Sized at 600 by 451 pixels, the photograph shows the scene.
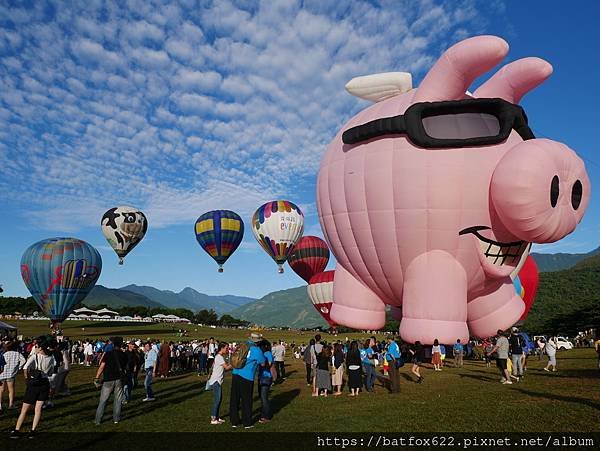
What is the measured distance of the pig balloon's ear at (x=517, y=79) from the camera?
1203cm

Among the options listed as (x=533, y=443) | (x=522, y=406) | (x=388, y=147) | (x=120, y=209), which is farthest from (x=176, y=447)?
(x=120, y=209)

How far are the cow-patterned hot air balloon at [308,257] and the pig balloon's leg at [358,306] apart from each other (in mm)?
30588

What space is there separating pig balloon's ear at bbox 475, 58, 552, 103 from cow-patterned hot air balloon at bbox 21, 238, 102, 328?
33.2 meters

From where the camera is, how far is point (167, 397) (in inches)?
432

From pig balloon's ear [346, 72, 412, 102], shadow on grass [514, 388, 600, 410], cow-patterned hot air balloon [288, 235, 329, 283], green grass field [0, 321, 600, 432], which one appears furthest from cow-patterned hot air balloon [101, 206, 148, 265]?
shadow on grass [514, 388, 600, 410]

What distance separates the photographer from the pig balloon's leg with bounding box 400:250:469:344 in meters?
12.0

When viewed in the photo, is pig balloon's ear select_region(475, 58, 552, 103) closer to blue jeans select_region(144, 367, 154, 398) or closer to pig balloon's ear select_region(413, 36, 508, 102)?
pig balloon's ear select_region(413, 36, 508, 102)

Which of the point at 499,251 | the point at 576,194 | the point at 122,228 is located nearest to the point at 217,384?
the point at 499,251

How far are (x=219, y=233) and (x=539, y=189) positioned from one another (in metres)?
30.2

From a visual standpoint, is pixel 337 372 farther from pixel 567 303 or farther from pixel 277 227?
pixel 567 303

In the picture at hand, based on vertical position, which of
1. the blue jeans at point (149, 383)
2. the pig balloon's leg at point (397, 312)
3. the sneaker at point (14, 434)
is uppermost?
the pig balloon's leg at point (397, 312)

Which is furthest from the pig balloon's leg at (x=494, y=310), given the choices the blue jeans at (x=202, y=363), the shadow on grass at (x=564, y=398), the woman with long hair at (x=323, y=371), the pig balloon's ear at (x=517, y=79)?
the blue jeans at (x=202, y=363)

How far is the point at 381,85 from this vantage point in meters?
14.6

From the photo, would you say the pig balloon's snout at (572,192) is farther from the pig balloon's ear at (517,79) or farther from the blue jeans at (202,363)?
the blue jeans at (202,363)
